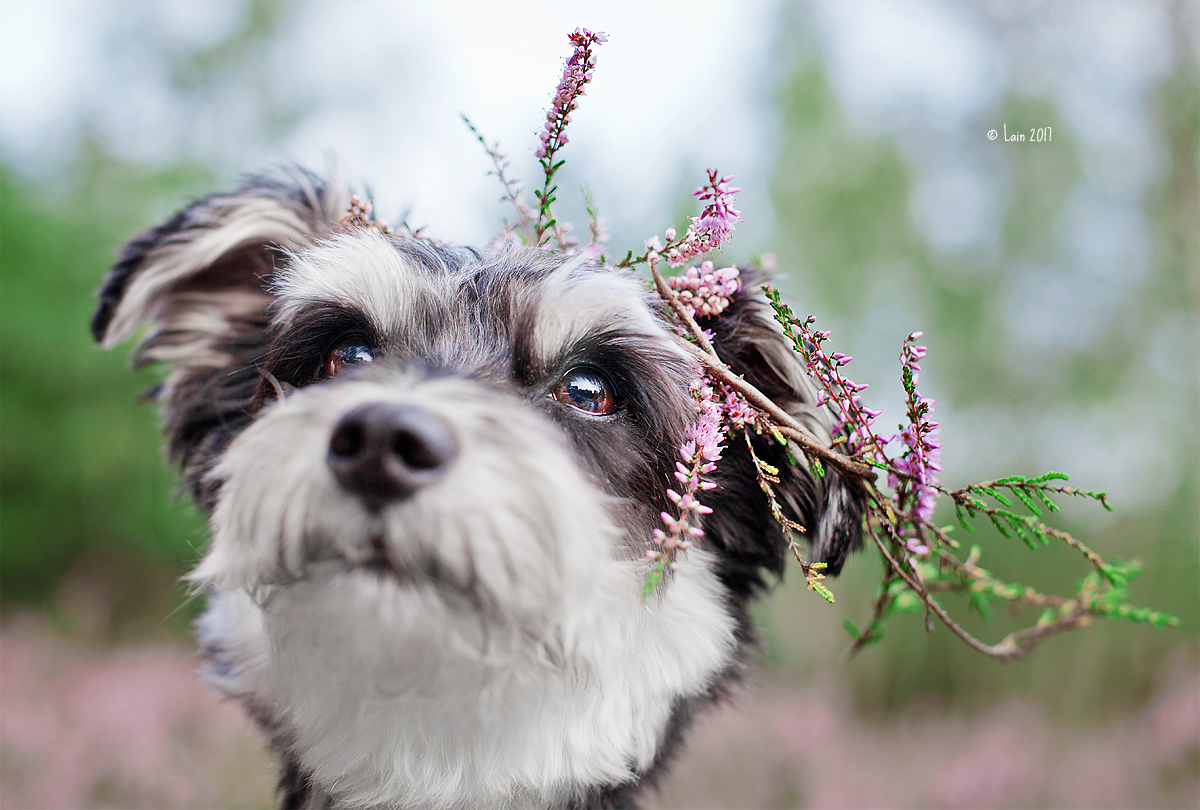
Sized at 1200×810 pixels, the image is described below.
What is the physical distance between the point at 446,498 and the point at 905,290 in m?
16.9

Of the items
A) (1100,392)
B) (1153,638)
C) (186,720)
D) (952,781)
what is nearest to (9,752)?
(186,720)

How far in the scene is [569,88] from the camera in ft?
7.02

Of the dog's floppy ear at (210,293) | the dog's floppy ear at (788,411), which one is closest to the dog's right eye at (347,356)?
the dog's floppy ear at (210,293)

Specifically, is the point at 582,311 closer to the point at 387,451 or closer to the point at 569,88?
the point at 569,88

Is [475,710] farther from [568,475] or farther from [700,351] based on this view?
[700,351]

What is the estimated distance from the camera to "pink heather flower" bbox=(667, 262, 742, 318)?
7.67ft

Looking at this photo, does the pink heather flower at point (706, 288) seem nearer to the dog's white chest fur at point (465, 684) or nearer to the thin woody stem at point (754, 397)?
the thin woody stem at point (754, 397)

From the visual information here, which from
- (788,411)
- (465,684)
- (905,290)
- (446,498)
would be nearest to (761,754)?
(788,411)

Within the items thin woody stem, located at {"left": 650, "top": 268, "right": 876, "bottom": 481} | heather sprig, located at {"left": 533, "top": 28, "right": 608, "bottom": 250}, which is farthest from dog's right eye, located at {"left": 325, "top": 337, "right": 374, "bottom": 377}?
thin woody stem, located at {"left": 650, "top": 268, "right": 876, "bottom": 481}

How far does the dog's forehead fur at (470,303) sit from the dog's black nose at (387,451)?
2.10 feet

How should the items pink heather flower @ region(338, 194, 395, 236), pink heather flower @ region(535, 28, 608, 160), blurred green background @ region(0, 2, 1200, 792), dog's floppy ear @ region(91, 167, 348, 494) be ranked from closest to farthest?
pink heather flower @ region(535, 28, 608, 160)
pink heather flower @ region(338, 194, 395, 236)
dog's floppy ear @ region(91, 167, 348, 494)
blurred green background @ region(0, 2, 1200, 792)

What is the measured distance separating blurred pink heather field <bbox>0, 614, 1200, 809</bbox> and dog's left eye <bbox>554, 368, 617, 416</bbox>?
350 centimetres

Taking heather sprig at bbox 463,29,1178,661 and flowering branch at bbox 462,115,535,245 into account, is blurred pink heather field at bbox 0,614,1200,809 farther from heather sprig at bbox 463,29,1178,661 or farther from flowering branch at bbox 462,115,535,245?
flowering branch at bbox 462,115,535,245

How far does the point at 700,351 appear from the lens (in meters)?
2.32
